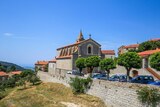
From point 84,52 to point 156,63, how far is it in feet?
104

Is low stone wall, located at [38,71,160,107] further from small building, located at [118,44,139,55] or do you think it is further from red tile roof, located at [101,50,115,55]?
small building, located at [118,44,139,55]

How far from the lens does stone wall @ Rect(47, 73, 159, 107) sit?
25.0m

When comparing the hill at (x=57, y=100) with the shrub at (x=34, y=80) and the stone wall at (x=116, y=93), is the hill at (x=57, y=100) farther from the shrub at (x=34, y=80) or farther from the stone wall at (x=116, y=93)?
the shrub at (x=34, y=80)

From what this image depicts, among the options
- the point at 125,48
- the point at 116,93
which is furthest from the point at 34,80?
the point at 125,48

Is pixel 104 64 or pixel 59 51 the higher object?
pixel 59 51

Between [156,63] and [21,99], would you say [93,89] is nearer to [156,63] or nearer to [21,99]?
[156,63]

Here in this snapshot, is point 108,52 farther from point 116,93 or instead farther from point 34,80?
point 116,93

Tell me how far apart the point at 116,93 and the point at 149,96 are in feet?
21.8

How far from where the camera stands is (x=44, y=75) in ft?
204

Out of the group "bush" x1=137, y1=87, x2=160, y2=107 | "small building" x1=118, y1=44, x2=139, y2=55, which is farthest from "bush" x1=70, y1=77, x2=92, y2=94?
"small building" x1=118, y1=44, x2=139, y2=55

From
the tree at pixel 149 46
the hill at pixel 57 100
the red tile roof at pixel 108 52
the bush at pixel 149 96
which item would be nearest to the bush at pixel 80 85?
the hill at pixel 57 100

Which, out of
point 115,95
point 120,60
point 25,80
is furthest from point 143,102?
point 25,80

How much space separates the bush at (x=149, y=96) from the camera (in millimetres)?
21500

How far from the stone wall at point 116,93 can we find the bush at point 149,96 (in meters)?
0.99
